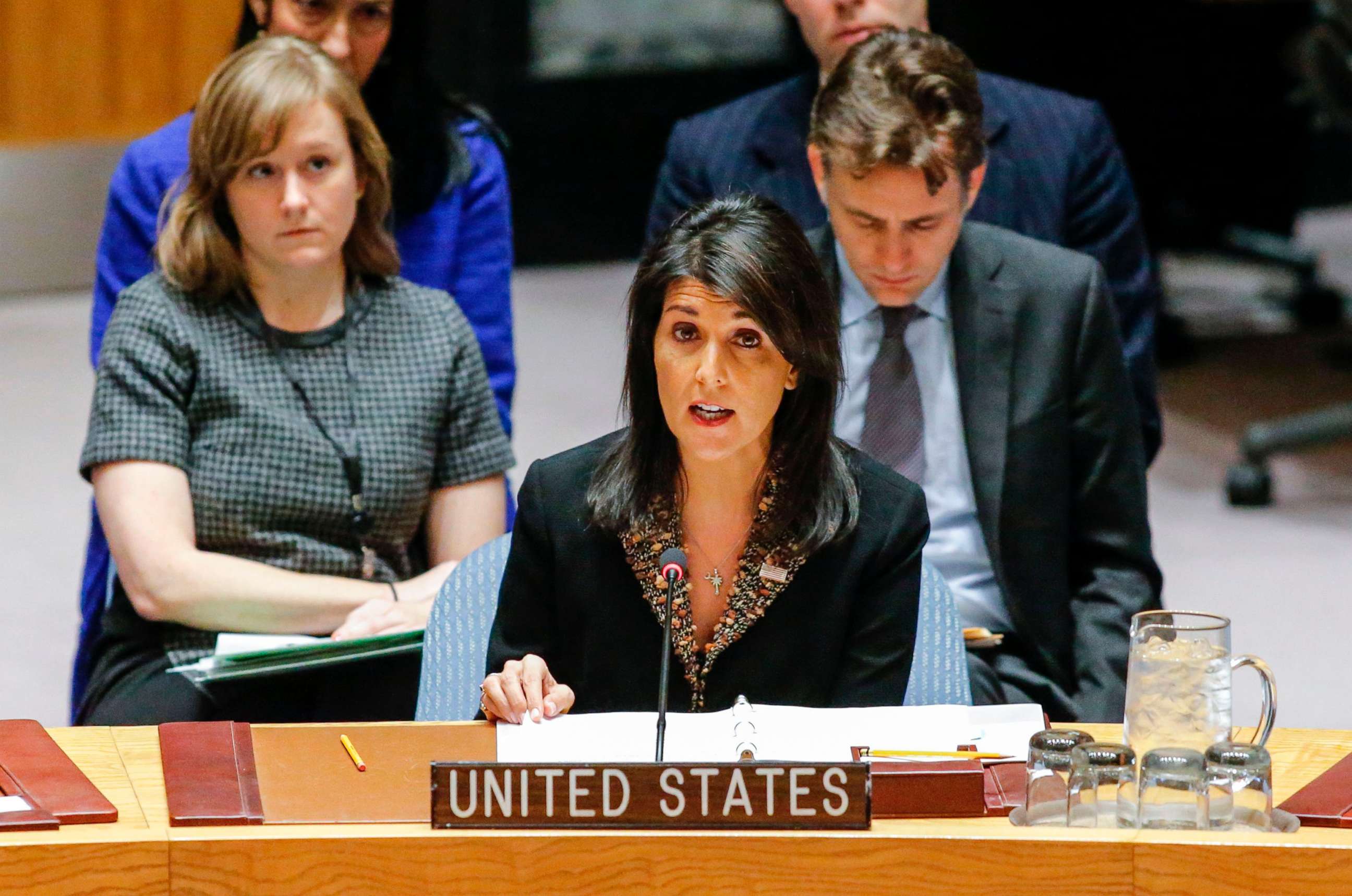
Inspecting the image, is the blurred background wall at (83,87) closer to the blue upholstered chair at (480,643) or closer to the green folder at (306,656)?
the green folder at (306,656)

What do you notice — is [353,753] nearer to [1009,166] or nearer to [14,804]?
[14,804]

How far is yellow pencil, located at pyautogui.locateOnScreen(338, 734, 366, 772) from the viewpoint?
1.76 m

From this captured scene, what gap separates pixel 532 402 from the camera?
5746 mm

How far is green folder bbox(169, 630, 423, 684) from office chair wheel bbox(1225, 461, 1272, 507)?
3.15m

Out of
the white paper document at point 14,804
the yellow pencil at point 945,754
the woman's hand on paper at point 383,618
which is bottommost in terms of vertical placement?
the white paper document at point 14,804

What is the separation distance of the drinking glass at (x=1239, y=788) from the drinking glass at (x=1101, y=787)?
66mm

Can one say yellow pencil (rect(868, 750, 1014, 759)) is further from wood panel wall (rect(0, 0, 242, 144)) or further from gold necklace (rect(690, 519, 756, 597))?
wood panel wall (rect(0, 0, 242, 144))

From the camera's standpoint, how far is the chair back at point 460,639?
2203mm

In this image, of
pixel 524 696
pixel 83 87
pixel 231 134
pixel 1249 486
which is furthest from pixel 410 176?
pixel 83 87

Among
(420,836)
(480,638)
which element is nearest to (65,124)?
(480,638)

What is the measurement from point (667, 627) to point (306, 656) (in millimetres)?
758

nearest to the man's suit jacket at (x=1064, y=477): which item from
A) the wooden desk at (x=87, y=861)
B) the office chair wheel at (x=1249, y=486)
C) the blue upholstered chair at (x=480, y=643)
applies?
the blue upholstered chair at (x=480, y=643)

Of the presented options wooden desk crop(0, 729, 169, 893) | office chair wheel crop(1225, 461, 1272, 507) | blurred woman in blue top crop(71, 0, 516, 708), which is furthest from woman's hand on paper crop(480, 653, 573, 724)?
office chair wheel crop(1225, 461, 1272, 507)

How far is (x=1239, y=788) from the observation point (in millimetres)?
1622
